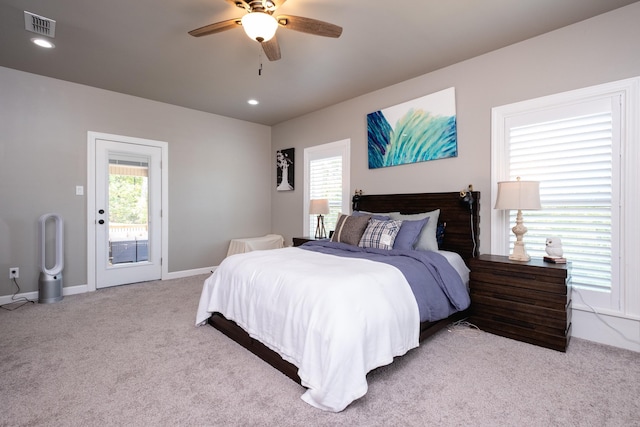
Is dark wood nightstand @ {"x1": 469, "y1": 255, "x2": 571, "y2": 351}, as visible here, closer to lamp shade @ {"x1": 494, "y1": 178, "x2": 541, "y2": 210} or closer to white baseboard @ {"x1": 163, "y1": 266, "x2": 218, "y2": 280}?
lamp shade @ {"x1": 494, "y1": 178, "x2": 541, "y2": 210}

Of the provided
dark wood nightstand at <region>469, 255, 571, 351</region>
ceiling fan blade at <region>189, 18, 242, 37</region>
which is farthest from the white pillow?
ceiling fan blade at <region>189, 18, 242, 37</region>

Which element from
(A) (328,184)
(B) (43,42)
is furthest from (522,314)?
(B) (43,42)

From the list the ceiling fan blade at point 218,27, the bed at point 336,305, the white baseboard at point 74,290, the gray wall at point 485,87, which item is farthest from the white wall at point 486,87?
the white baseboard at point 74,290

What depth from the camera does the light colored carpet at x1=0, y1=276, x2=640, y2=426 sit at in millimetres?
1616

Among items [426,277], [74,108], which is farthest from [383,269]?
[74,108]

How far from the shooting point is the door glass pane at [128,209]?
168 inches

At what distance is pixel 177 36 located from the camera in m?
2.82

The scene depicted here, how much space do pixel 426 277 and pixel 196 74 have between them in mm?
3360

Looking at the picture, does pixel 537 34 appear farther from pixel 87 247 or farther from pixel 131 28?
pixel 87 247

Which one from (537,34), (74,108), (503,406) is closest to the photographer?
(503,406)

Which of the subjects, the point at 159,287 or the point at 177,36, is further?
the point at 159,287

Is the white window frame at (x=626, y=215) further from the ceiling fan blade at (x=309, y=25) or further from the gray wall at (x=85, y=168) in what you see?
the gray wall at (x=85, y=168)

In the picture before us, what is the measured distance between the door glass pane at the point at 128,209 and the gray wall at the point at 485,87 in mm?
2855

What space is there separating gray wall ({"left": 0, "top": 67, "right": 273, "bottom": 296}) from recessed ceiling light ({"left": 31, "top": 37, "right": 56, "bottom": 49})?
0.99 m
